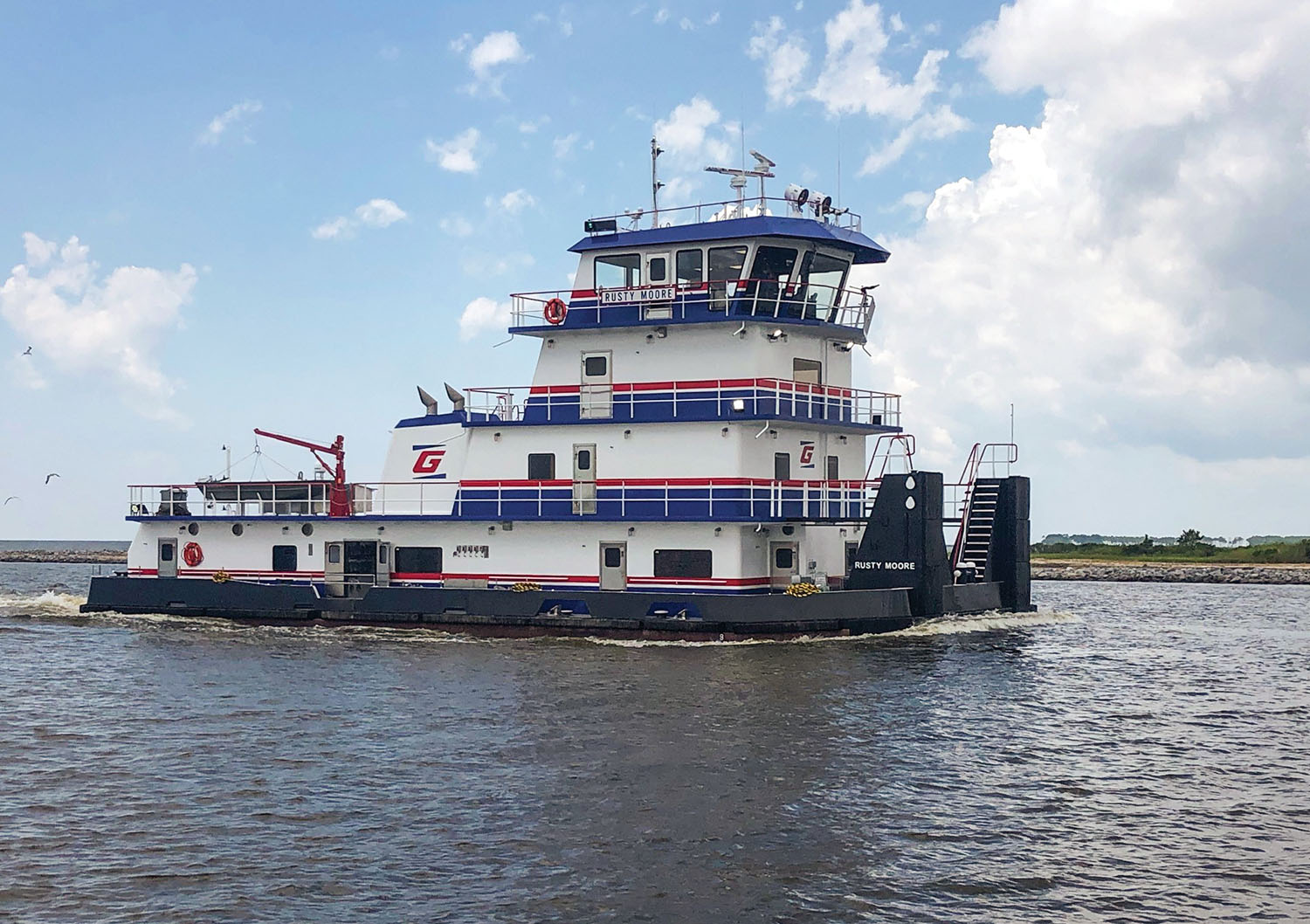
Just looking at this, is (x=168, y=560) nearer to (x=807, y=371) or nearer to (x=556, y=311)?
(x=556, y=311)

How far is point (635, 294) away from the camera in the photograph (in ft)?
97.0

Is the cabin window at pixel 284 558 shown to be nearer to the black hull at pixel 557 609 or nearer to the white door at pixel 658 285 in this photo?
the black hull at pixel 557 609

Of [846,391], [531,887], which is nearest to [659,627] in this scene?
[846,391]

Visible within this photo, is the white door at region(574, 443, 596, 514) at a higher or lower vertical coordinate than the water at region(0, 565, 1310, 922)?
higher

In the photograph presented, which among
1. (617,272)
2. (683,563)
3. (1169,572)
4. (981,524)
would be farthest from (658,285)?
(1169,572)

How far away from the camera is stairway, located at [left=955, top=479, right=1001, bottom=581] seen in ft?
103

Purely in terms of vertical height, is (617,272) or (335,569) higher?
(617,272)

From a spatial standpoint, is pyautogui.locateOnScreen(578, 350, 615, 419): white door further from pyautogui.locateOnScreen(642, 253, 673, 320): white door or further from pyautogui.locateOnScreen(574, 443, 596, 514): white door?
pyautogui.locateOnScreen(642, 253, 673, 320): white door

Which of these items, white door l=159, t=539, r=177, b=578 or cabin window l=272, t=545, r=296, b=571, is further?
white door l=159, t=539, r=177, b=578

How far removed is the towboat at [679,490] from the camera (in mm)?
27547

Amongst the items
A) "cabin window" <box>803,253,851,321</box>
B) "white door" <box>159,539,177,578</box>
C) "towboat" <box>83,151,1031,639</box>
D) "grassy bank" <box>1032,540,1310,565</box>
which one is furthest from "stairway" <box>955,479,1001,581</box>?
"grassy bank" <box>1032,540,1310,565</box>

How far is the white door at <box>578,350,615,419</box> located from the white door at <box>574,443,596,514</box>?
785 mm

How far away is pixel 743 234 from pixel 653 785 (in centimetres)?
1536

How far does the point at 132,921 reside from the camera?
37.3 ft
